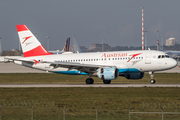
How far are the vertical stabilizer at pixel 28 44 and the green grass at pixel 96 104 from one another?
15.4 m

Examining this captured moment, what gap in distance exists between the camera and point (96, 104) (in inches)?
965

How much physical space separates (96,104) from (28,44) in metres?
24.3

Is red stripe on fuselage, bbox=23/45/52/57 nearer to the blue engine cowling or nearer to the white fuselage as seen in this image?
the white fuselage

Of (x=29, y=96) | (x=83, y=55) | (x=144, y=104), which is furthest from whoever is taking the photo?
(x=83, y=55)

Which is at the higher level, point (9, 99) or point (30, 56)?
point (30, 56)

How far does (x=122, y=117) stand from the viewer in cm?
1683

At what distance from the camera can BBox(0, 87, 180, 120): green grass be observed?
1702 centimetres

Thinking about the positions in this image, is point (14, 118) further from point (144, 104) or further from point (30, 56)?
point (30, 56)

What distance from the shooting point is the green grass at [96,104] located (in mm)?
17016

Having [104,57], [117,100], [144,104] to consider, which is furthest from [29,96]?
[104,57]

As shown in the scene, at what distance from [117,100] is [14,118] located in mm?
11849

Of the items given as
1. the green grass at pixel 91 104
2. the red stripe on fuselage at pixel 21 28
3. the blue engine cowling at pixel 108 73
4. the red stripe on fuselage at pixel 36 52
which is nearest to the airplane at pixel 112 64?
the blue engine cowling at pixel 108 73

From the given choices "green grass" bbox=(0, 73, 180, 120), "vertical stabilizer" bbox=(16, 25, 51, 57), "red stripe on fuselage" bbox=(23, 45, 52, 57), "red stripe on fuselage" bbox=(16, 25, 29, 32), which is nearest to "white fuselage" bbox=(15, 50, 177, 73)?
"red stripe on fuselage" bbox=(23, 45, 52, 57)

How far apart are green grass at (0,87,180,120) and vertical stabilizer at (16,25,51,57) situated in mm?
15351
